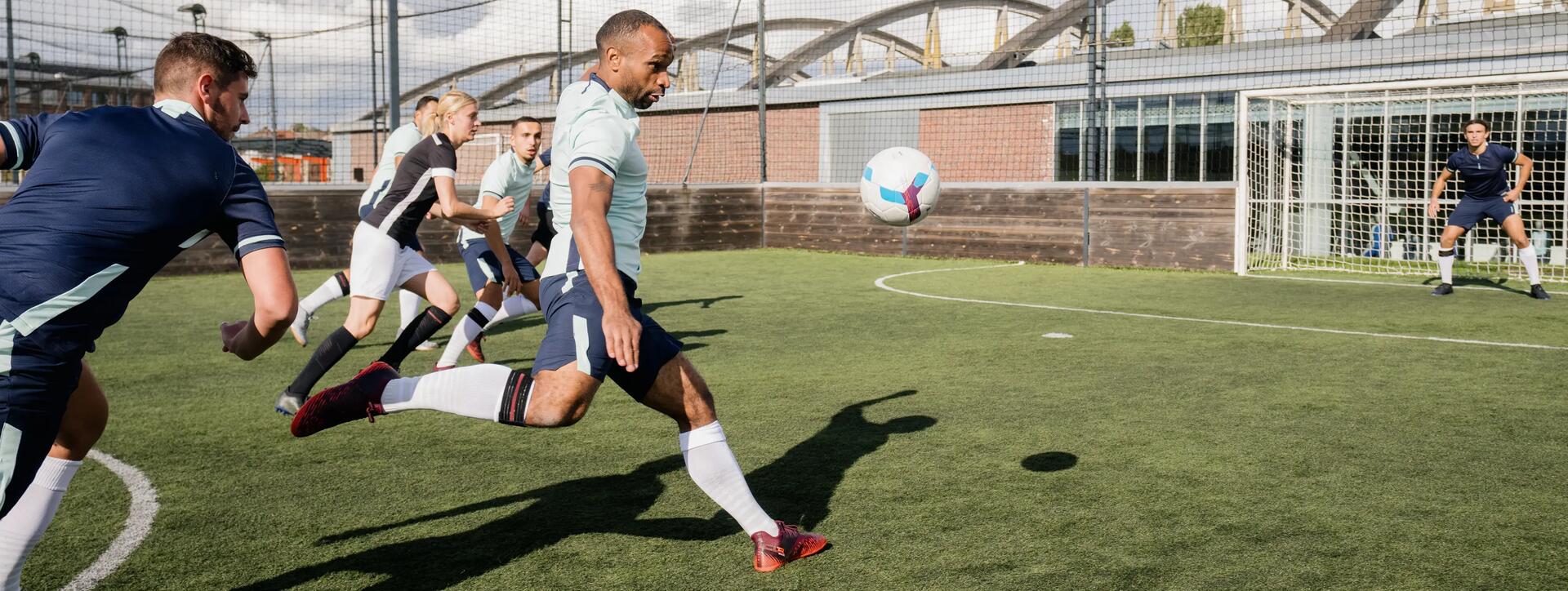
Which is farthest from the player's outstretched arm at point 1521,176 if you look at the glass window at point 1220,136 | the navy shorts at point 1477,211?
the glass window at point 1220,136

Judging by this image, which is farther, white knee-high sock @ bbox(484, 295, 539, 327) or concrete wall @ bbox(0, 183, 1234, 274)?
concrete wall @ bbox(0, 183, 1234, 274)

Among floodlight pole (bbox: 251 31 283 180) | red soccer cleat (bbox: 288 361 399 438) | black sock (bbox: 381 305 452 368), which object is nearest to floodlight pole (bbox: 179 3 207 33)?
floodlight pole (bbox: 251 31 283 180)

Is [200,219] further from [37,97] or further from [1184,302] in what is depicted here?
[37,97]

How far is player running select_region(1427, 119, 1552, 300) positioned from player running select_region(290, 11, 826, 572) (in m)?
11.2

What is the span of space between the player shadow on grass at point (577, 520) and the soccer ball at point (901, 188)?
183 centimetres

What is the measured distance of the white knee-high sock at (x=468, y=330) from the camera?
25.5 feet

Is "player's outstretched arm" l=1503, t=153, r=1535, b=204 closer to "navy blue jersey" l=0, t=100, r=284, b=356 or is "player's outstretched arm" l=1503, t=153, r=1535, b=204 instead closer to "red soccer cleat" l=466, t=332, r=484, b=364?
"red soccer cleat" l=466, t=332, r=484, b=364

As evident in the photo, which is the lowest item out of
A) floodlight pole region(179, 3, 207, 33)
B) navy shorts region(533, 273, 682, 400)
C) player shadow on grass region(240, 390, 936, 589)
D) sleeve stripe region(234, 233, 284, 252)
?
player shadow on grass region(240, 390, 936, 589)

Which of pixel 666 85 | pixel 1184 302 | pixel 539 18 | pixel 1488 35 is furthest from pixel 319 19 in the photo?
pixel 1488 35

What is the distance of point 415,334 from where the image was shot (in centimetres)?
708

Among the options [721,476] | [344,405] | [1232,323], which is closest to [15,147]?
[344,405]

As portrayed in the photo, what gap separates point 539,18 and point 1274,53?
1333 centimetres

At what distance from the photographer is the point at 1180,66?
72.4 ft

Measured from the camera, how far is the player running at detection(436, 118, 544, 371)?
784 centimetres
